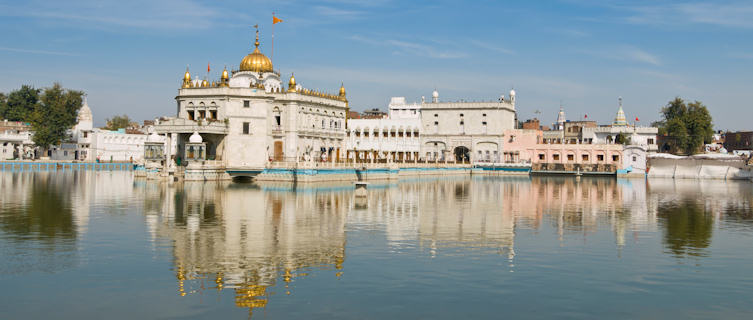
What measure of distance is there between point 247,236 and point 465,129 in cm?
7686

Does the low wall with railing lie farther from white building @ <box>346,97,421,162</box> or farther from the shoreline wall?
the shoreline wall

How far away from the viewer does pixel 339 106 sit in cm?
6706

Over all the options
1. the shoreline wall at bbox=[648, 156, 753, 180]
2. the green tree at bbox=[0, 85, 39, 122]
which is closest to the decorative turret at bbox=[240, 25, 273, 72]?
the shoreline wall at bbox=[648, 156, 753, 180]

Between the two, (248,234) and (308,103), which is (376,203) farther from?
(308,103)

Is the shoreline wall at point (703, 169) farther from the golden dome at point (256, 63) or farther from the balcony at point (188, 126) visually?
the balcony at point (188, 126)

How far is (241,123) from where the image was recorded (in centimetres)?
5700

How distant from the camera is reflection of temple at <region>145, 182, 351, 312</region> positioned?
52.3 feet

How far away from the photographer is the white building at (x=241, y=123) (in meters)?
55.0

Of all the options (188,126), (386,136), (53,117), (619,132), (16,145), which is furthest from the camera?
(619,132)

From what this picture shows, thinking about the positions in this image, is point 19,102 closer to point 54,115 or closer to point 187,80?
point 54,115

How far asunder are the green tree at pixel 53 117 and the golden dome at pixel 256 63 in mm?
39172

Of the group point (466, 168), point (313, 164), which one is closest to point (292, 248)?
point (313, 164)

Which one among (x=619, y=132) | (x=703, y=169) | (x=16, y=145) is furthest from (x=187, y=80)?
(x=619, y=132)

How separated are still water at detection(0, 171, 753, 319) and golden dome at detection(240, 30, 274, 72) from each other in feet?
108
